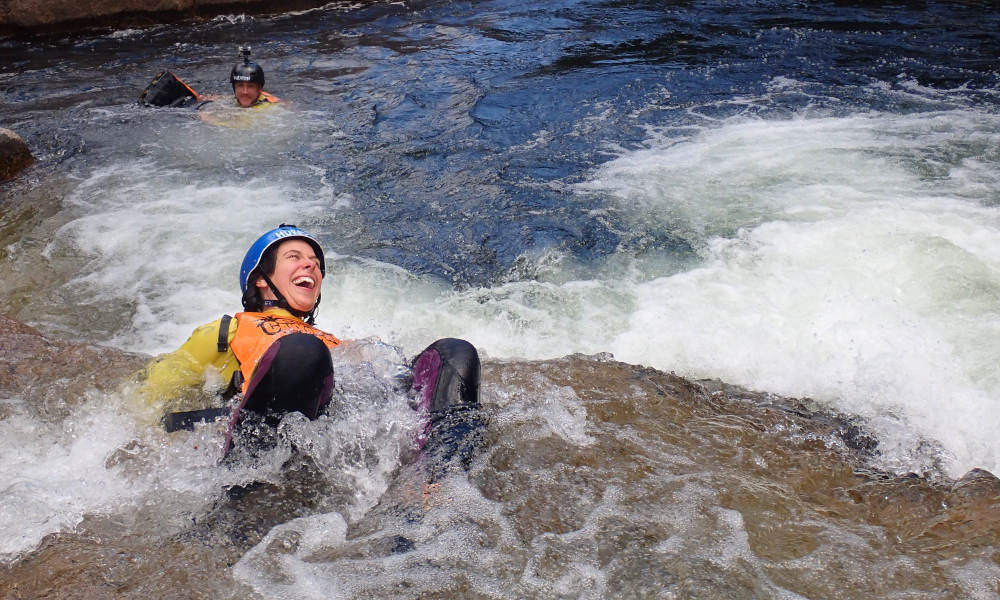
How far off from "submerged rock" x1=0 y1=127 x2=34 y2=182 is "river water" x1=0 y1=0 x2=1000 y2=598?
146 millimetres

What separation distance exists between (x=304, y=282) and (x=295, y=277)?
0.05 metres

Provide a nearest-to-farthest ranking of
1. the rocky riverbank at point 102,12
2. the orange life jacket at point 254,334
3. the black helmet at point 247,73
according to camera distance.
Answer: the orange life jacket at point 254,334, the black helmet at point 247,73, the rocky riverbank at point 102,12

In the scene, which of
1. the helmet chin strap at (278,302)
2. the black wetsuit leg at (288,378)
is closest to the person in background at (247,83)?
the helmet chin strap at (278,302)

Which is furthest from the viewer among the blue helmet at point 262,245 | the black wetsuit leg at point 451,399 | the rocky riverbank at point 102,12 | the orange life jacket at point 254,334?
the rocky riverbank at point 102,12

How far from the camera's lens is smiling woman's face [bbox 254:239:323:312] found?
3750 mm

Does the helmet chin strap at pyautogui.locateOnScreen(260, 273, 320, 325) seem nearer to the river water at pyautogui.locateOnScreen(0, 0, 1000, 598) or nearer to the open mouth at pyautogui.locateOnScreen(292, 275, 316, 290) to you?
the open mouth at pyautogui.locateOnScreen(292, 275, 316, 290)

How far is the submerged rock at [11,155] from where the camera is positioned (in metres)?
7.14

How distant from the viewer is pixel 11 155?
23.8ft

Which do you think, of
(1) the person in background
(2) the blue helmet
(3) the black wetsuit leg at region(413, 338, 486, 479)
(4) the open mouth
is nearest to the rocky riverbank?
(1) the person in background

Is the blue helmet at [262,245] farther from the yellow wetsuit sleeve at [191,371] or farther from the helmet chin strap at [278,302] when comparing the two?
the yellow wetsuit sleeve at [191,371]

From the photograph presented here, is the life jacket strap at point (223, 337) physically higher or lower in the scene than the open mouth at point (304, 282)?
lower

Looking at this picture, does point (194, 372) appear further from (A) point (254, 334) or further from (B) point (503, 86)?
(B) point (503, 86)

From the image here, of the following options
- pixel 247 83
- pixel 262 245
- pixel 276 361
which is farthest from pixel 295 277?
pixel 247 83

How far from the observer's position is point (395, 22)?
1383cm
